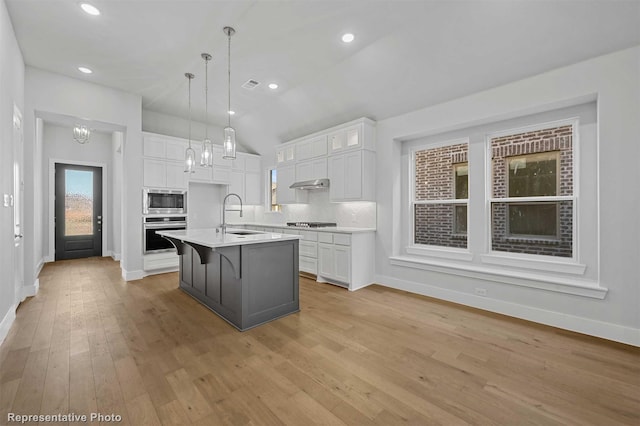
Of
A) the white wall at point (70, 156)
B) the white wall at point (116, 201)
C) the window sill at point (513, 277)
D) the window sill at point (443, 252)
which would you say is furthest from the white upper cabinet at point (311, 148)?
the white wall at point (70, 156)

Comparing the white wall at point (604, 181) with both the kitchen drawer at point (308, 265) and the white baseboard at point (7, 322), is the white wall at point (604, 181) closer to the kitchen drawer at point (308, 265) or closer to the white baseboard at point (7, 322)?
Result: the kitchen drawer at point (308, 265)

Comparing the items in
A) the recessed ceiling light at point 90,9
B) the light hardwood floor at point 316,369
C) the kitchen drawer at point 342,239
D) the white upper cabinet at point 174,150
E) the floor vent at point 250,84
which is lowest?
the light hardwood floor at point 316,369

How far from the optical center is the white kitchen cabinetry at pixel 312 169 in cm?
531

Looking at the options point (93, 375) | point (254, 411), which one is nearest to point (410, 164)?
point (254, 411)

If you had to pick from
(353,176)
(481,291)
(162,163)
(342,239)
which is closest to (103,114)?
(162,163)

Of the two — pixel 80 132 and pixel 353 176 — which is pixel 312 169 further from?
pixel 80 132

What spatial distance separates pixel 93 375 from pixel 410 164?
460cm

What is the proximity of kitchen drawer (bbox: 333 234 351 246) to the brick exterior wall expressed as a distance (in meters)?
2.02

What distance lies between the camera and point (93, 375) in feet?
7.02

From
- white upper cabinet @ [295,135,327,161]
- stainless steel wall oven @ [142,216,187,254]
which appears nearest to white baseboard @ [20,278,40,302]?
stainless steel wall oven @ [142,216,187,254]

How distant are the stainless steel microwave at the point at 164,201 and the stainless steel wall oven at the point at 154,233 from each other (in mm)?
153

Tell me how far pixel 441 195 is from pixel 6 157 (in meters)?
5.37

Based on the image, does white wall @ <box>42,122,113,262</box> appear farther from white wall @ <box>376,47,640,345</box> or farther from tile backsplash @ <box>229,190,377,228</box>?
white wall @ <box>376,47,640,345</box>

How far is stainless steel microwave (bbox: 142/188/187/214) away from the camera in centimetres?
523
